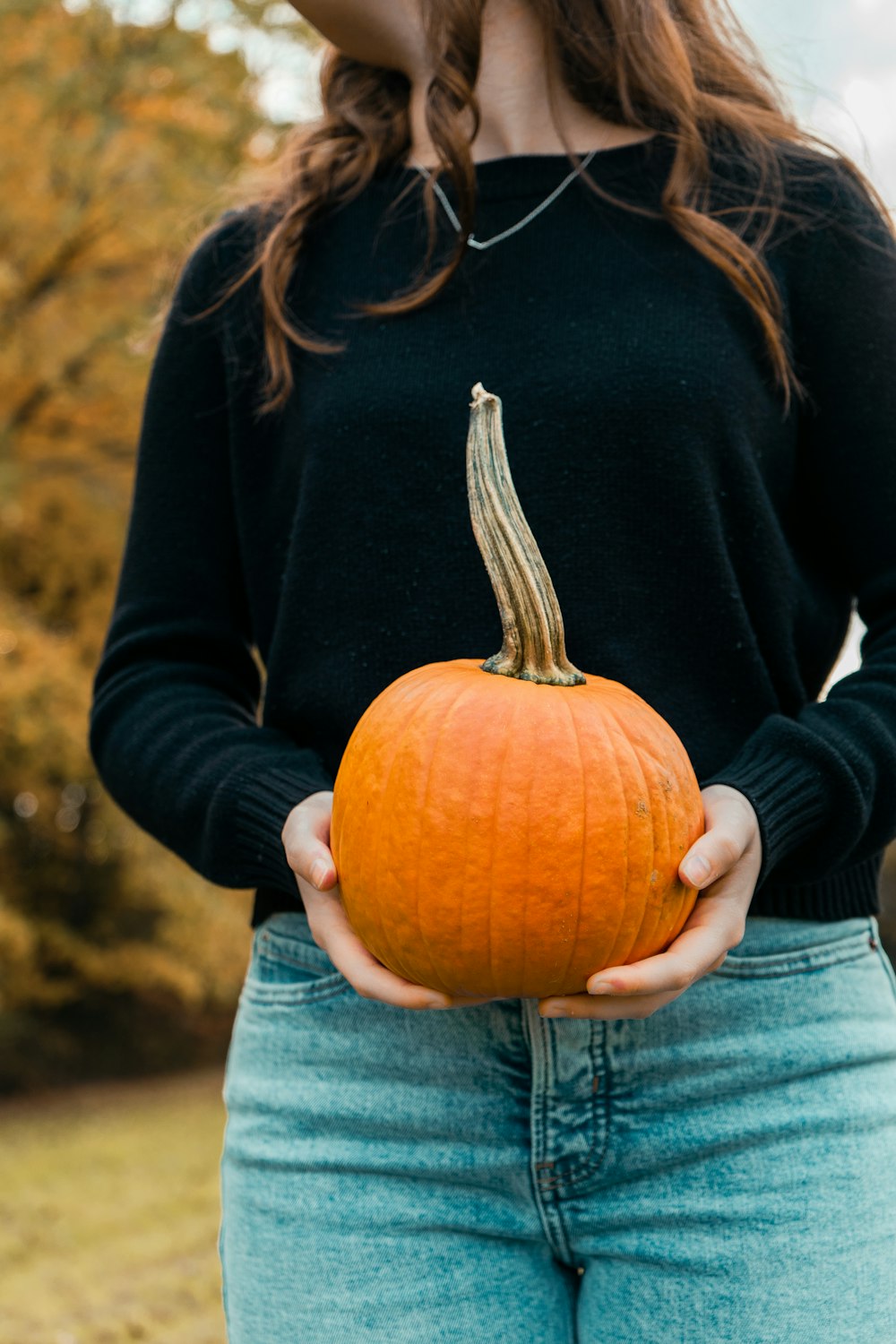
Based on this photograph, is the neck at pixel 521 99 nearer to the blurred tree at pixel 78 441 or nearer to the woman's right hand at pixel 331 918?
the woman's right hand at pixel 331 918

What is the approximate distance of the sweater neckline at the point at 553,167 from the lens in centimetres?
172

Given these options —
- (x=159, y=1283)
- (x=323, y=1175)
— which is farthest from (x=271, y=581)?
(x=159, y=1283)

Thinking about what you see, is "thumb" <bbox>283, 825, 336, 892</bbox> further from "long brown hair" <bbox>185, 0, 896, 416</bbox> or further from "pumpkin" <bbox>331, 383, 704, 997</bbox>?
"long brown hair" <bbox>185, 0, 896, 416</bbox>

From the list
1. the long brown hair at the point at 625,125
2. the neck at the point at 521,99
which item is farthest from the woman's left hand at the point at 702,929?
the neck at the point at 521,99

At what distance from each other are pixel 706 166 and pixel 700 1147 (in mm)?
1187

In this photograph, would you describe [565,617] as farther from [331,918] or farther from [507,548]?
[331,918]

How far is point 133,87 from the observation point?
30.5 ft

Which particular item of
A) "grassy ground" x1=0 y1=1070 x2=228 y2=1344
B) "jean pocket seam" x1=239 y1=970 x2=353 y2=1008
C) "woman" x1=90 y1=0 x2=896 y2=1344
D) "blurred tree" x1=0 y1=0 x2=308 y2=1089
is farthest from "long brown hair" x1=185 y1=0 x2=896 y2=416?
"blurred tree" x1=0 y1=0 x2=308 y2=1089

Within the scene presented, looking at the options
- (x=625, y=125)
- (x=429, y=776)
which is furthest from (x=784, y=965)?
(x=625, y=125)

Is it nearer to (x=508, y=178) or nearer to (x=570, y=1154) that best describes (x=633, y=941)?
(x=570, y=1154)

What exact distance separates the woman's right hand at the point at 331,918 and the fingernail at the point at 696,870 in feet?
0.84

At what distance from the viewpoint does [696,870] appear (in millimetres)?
1221

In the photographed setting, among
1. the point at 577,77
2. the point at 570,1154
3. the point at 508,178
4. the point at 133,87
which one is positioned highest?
the point at 577,77

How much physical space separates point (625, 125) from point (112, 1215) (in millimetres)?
7407
